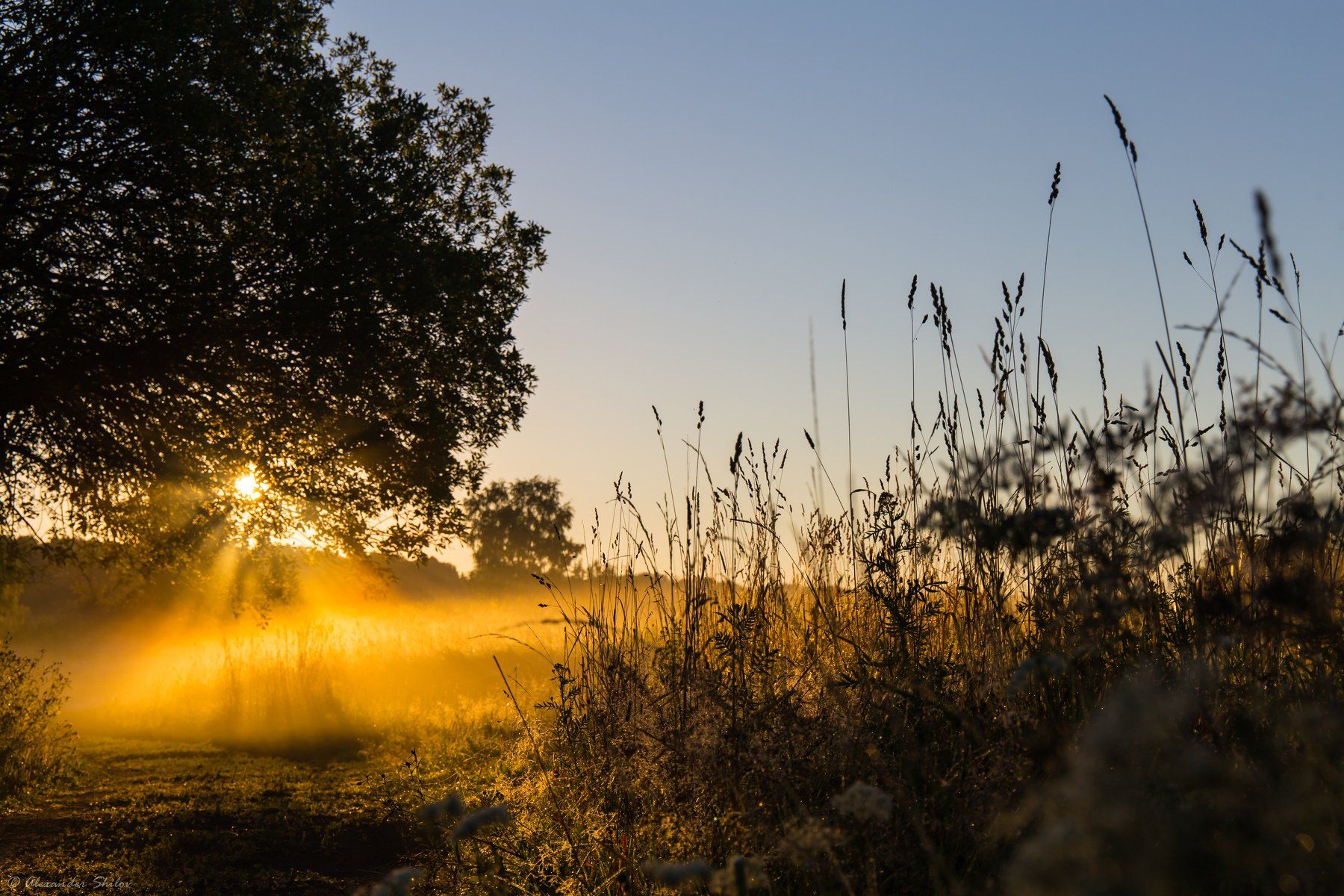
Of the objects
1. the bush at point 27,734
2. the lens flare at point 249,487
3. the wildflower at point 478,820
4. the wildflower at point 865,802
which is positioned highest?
the lens flare at point 249,487

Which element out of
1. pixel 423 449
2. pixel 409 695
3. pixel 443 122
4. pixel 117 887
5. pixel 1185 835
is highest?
pixel 443 122

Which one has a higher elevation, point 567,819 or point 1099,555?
point 1099,555

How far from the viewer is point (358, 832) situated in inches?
190

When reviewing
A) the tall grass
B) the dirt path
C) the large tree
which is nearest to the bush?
the dirt path

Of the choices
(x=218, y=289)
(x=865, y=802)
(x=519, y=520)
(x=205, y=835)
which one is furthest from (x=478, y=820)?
(x=519, y=520)

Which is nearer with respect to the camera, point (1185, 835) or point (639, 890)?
point (1185, 835)

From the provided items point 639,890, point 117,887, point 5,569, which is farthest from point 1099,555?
point 5,569

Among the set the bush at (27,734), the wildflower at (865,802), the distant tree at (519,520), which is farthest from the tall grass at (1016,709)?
the distant tree at (519,520)

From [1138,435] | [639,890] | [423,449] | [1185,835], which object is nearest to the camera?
[1185,835]

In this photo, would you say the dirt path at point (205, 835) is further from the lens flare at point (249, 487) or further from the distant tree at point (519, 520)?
the distant tree at point (519, 520)

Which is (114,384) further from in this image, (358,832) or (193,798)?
(358,832)

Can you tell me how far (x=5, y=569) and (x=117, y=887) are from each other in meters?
8.62

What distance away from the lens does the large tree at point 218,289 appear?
25.8 feet

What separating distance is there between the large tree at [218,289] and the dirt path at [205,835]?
3.33 meters
